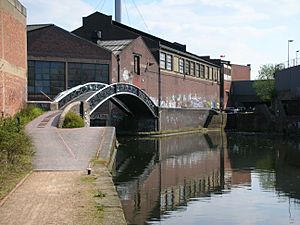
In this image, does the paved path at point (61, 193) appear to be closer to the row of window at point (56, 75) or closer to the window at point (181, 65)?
the row of window at point (56, 75)

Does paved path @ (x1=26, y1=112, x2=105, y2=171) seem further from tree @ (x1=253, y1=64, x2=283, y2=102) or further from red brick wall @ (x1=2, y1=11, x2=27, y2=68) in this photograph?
tree @ (x1=253, y1=64, x2=283, y2=102)

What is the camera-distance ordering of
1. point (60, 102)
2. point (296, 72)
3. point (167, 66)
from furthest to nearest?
point (167, 66), point (296, 72), point (60, 102)

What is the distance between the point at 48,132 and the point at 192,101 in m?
55.3

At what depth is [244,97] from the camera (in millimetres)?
100250

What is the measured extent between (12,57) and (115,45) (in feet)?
94.5

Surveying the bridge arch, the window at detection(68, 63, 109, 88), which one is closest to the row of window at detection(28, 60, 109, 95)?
the window at detection(68, 63, 109, 88)

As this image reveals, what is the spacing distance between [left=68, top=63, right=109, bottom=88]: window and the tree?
127 feet

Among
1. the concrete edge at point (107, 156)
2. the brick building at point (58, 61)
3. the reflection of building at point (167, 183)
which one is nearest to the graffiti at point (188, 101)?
the brick building at point (58, 61)

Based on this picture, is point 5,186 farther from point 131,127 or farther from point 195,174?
point 131,127

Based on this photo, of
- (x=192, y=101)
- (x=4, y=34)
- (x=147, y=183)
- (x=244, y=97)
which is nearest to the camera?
(x=147, y=183)

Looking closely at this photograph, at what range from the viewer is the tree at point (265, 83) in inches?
3381

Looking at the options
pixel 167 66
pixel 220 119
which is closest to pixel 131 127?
pixel 167 66

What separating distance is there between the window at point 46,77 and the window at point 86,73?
3.07ft

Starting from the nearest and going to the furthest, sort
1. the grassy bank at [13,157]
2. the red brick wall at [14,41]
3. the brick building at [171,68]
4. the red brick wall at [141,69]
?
the grassy bank at [13,157] < the red brick wall at [14,41] < the red brick wall at [141,69] < the brick building at [171,68]
